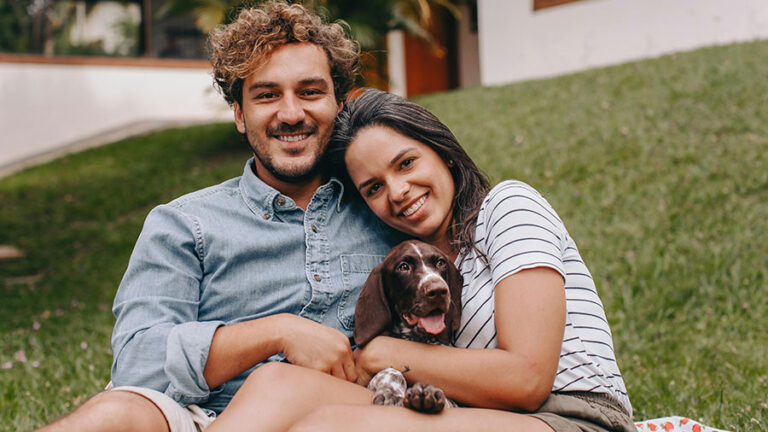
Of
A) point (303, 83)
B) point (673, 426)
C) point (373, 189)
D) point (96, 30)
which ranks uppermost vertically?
point (96, 30)

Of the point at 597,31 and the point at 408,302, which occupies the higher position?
the point at 597,31

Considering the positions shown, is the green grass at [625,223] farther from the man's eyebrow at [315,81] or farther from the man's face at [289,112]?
the man's eyebrow at [315,81]

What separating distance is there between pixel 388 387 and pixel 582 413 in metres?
0.63

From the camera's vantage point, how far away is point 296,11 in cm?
285

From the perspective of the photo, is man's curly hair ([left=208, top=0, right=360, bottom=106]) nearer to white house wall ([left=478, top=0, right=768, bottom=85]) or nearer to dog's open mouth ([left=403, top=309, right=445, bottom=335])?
dog's open mouth ([left=403, top=309, right=445, bottom=335])

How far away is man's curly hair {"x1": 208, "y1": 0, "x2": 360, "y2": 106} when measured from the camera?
108 inches

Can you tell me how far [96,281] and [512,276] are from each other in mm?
6620

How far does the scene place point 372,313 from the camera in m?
2.44

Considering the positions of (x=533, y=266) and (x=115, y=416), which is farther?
(x=533, y=266)

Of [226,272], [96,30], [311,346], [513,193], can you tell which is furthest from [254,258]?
[96,30]

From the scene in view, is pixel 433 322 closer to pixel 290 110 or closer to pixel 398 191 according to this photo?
pixel 398 191

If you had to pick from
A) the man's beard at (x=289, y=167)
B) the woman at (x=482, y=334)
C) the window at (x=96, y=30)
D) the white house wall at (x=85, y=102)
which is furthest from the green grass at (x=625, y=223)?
the window at (x=96, y=30)

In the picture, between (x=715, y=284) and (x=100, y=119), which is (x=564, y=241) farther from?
(x=100, y=119)

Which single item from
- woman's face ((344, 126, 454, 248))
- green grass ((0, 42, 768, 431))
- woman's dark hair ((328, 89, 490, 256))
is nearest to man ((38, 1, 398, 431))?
woman's dark hair ((328, 89, 490, 256))
